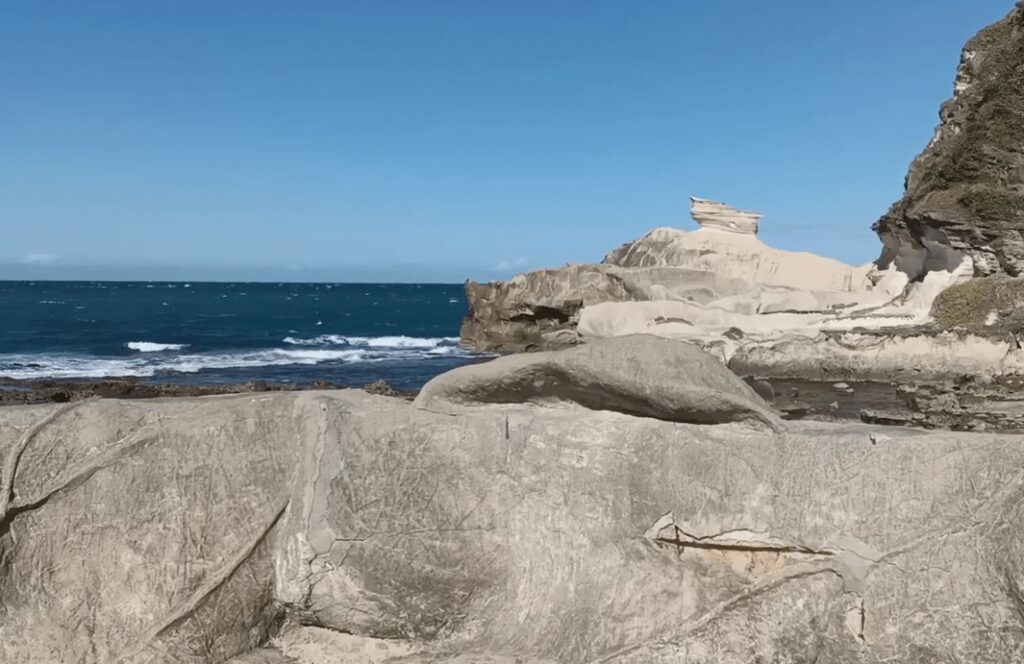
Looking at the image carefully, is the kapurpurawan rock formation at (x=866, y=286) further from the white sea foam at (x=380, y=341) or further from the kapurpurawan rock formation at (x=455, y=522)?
the kapurpurawan rock formation at (x=455, y=522)

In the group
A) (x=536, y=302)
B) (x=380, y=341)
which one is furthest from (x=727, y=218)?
(x=380, y=341)

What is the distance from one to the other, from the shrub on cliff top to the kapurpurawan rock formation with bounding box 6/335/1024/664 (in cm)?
2273

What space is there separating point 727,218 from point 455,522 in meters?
37.3

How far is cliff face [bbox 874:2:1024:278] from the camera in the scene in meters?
25.5

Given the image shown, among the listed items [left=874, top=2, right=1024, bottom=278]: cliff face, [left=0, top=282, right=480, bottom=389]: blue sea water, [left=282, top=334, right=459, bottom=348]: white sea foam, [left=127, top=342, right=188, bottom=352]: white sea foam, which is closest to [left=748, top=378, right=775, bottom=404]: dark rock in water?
[left=0, top=282, right=480, bottom=389]: blue sea water

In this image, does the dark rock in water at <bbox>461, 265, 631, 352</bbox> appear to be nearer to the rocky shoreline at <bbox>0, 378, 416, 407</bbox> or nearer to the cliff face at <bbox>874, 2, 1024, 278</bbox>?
the cliff face at <bbox>874, 2, 1024, 278</bbox>

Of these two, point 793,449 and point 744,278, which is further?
point 744,278

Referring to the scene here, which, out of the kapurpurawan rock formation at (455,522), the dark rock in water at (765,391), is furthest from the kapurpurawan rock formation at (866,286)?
the kapurpurawan rock formation at (455,522)

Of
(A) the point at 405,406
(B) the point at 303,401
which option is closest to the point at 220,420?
(B) the point at 303,401

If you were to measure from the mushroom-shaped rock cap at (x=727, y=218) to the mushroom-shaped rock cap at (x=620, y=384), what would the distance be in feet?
119

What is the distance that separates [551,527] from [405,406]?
1.07m

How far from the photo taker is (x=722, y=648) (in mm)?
3893

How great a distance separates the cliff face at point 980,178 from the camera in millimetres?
25547

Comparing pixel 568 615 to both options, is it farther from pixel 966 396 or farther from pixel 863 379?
pixel 863 379
